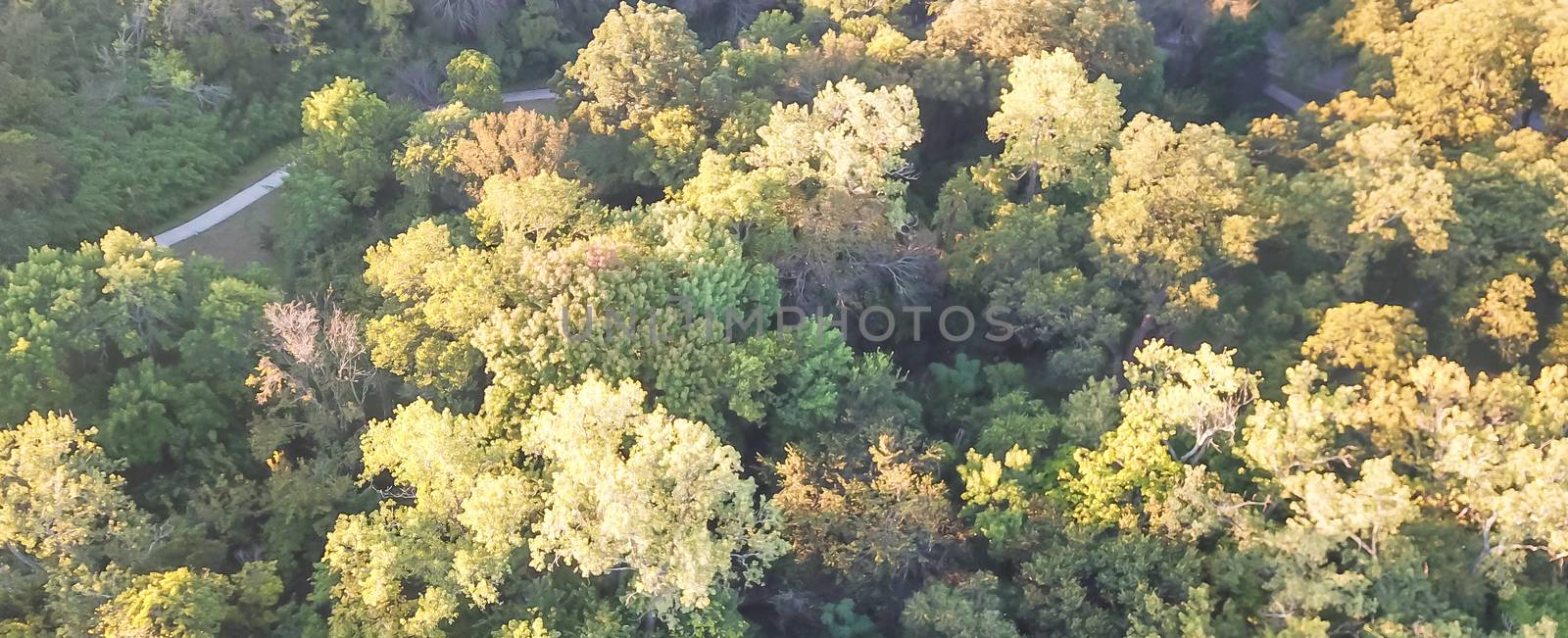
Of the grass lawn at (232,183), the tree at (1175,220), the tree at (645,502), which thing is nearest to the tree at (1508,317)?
the tree at (1175,220)

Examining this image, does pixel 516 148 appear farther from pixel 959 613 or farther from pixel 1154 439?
pixel 1154 439

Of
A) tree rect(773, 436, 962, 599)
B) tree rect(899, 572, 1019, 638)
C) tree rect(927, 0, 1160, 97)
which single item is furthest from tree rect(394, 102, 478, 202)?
tree rect(899, 572, 1019, 638)

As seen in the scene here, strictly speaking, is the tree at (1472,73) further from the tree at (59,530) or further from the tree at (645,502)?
the tree at (59,530)

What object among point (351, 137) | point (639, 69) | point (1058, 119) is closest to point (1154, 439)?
point (1058, 119)

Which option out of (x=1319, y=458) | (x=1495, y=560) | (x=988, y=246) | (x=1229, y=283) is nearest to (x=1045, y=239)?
(x=988, y=246)

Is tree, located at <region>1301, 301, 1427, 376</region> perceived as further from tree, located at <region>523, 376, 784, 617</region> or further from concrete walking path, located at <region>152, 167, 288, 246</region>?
concrete walking path, located at <region>152, 167, 288, 246</region>
